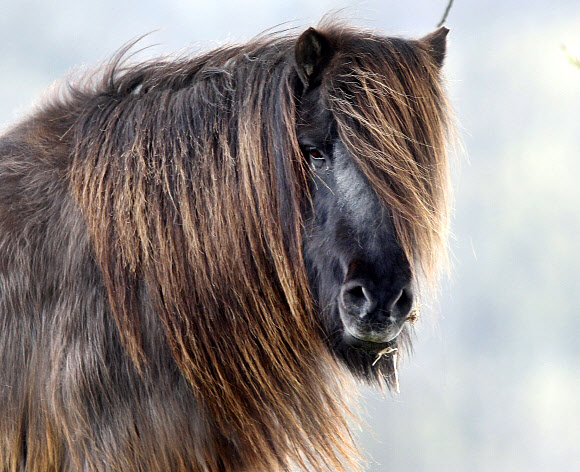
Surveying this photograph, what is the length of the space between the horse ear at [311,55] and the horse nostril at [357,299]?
0.68 meters

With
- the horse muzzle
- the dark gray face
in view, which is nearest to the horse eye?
the dark gray face

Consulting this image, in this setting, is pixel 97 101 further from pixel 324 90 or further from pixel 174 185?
pixel 324 90

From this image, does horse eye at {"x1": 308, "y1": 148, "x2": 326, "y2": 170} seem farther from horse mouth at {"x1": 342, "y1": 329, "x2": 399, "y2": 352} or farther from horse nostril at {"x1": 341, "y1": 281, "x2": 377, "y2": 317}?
horse mouth at {"x1": 342, "y1": 329, "x2": 399, "y2": 352}

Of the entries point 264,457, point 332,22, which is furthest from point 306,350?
point 332,22

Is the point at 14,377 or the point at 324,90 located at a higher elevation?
the point at 324,90

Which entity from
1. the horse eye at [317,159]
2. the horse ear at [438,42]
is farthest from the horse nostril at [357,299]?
the horse ear at [438,42]

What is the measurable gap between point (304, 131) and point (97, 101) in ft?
2.66

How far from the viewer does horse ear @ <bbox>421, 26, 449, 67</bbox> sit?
2.27m

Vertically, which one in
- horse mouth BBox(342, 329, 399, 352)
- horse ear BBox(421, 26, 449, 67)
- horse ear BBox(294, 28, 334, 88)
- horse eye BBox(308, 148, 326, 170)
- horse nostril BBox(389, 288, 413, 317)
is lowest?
horse mouth BBox(342, 329, 399, 352)

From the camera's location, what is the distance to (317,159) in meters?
2.00

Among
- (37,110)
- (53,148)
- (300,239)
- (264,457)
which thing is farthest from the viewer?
(37,110)

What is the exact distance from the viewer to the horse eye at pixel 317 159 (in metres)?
1.99

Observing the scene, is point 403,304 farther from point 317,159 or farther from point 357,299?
point 317,159

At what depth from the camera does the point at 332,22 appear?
221cm
